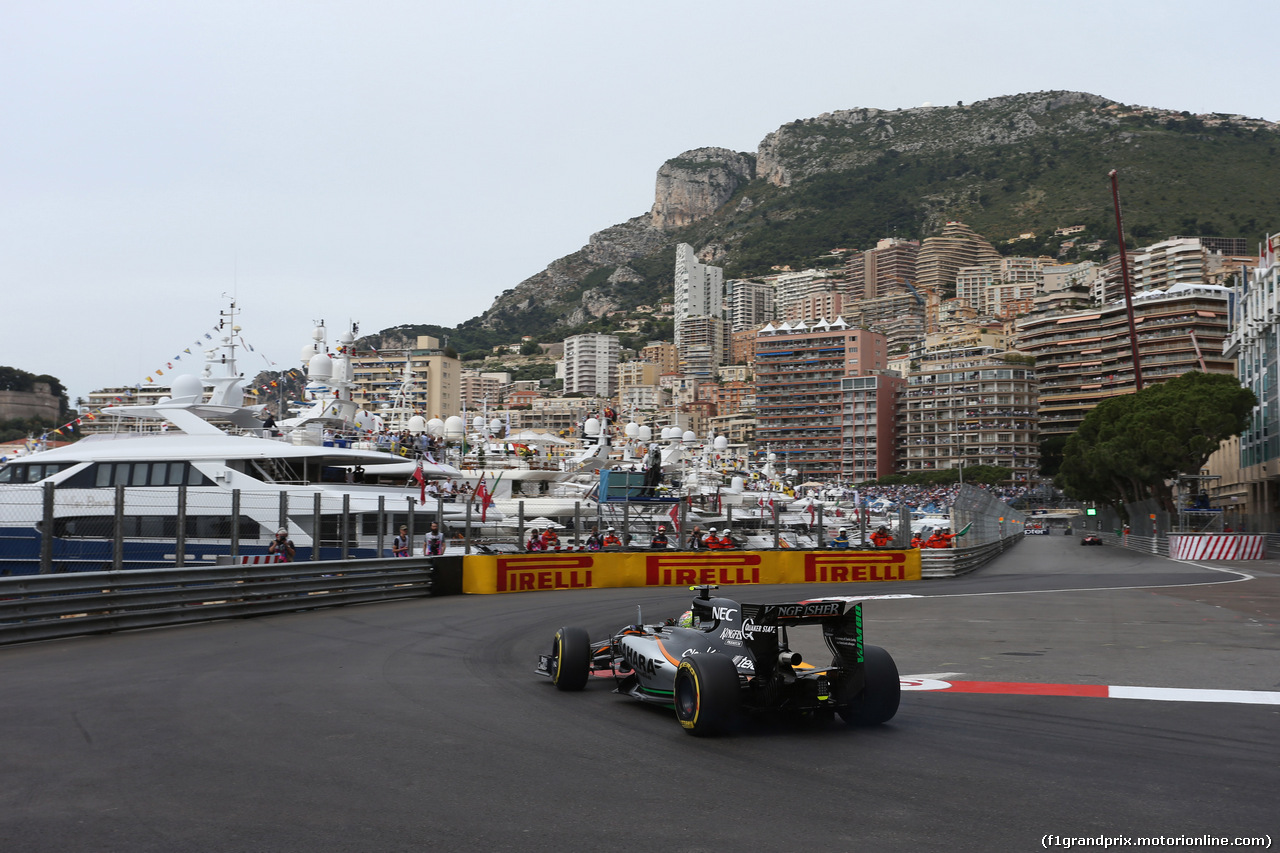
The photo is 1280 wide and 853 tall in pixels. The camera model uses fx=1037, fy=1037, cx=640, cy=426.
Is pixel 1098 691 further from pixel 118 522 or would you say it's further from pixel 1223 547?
pixel 1223 547

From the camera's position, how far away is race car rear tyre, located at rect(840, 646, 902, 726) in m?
7.05

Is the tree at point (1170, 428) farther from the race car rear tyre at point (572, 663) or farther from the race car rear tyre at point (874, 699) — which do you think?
the race car rear tyre at point (874, 699)

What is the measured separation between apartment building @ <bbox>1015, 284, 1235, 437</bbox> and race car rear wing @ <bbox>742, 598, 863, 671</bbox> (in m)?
129

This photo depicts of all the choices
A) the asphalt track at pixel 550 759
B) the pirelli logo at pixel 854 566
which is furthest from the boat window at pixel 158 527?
the pirelli logo at pixel 854 566

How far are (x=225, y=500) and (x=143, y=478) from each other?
3450 mm

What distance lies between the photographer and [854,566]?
25891mm

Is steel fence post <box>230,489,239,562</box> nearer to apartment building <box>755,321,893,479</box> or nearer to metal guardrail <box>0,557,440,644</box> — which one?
metal guardrail <box>0,557,440,644</box>

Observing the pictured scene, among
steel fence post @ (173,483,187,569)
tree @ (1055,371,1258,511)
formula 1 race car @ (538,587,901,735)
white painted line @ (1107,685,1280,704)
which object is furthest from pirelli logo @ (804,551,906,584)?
tree @ (1055,371,1258,511)

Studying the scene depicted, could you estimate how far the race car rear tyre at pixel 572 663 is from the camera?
873 cm

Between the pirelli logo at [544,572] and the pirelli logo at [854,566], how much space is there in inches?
239

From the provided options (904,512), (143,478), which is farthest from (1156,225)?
(143,478)

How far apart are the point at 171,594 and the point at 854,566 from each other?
1695 centimetres

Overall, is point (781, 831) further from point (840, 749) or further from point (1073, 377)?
point (1073, 377)

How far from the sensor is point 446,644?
1192cm
